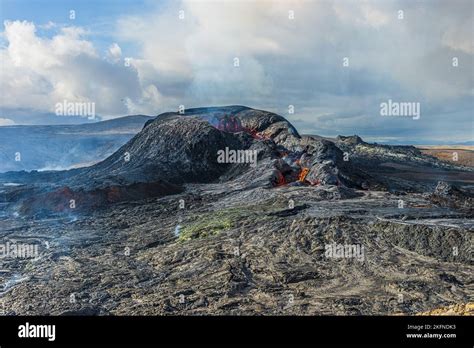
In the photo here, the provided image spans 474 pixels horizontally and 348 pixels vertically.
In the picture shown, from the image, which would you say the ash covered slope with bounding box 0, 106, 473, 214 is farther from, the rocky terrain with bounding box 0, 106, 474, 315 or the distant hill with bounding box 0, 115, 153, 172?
the distant hill with bounding box 0, 115, 153, 172

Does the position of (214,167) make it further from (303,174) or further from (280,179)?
(280,179)

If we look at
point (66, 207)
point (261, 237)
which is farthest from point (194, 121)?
point (261, 237)

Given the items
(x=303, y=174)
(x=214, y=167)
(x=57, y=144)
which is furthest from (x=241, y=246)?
(x=57, y=144)

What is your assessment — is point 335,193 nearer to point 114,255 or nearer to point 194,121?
point 114,255

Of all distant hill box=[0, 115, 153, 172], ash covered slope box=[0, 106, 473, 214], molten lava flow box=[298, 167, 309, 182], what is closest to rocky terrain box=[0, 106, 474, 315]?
molten lava flow box=[298, 167, 309, 182]

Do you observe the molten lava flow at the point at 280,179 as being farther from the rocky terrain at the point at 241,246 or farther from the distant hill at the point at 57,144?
the distant hill at the point at 57,144

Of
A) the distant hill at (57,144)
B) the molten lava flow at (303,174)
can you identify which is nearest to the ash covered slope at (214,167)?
the molten lava flow at (303,174)
